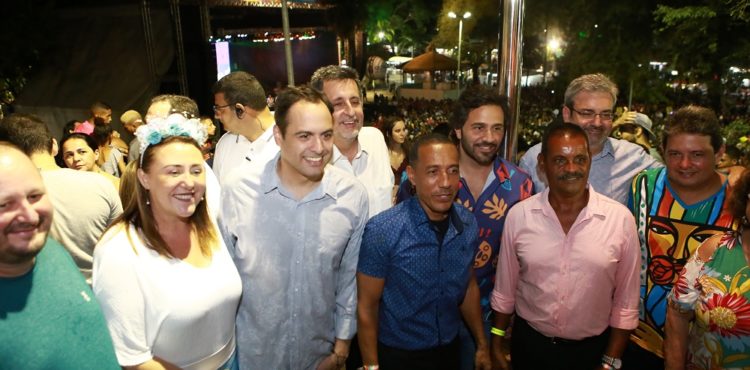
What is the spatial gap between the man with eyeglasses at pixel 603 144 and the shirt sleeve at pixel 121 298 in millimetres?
2325

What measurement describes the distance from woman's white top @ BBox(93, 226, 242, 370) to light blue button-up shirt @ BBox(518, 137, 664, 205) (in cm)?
208

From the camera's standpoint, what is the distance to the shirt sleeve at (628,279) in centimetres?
245

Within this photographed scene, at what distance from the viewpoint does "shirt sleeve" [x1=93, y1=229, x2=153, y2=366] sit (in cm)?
191

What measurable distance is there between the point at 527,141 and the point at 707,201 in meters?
7.29

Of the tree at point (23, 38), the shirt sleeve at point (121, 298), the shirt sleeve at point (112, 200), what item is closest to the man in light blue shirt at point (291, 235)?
the shirt sleeve at point (121, 298)

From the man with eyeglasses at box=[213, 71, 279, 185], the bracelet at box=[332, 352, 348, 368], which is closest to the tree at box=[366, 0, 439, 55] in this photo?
the man with eyeglasses at box=[213, 71, 279, 185]

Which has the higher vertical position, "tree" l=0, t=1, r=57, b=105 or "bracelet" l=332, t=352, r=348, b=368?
"tree" l=0, t=1, r=57, b=105

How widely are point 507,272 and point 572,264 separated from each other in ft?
1.15

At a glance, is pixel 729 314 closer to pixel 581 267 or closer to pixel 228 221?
pixel 581 267

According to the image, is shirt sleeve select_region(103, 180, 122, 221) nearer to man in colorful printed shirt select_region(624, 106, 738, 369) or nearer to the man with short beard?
the man with short beard

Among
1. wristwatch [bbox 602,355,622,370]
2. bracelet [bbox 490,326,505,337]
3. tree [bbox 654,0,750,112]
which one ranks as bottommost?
wristwatch [bbox 602,355,622,370]

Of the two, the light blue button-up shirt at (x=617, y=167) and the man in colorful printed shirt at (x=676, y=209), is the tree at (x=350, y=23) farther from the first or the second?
the man in colorful printed shirt at (x=676, y=209)

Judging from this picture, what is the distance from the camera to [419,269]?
7.99 feet

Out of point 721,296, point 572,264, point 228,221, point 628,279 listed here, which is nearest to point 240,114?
point 228,221
